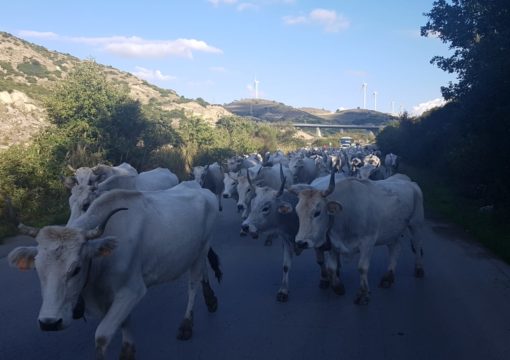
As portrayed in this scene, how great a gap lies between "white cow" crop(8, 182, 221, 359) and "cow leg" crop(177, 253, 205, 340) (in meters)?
0.01

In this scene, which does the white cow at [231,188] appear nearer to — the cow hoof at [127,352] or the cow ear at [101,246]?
the cow hoof at [127,352]

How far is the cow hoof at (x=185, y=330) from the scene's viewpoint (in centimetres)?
557

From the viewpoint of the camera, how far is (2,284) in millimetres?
7703

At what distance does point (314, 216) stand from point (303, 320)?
1.41 meters

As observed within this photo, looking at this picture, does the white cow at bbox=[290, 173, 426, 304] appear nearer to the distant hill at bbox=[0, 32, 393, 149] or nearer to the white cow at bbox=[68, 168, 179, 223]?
the white cow at bbox=[68, 168, 179, 223]

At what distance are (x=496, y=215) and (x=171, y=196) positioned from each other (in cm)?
1143

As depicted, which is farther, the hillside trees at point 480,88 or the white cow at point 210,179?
the white cow at point 210,179

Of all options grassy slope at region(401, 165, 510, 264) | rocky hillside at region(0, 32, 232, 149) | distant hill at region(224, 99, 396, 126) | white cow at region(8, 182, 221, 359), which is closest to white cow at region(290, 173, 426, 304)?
white cow at region(8, 182, 221, 359)

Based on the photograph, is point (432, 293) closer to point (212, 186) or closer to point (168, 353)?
point (168, 353)

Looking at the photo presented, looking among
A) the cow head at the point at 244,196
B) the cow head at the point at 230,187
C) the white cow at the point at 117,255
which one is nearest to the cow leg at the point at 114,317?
the white cow at the point at 117,255

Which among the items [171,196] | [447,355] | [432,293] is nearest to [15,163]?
[171,196]

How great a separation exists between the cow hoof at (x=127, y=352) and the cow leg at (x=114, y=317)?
60 cm

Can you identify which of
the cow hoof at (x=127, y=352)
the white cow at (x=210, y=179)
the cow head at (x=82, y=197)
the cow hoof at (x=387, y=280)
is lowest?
the cow hoof at (x=387, y=280)

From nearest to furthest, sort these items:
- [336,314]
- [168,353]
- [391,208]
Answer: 1. [168,353]
2. [336,314]
3. [391,208]
